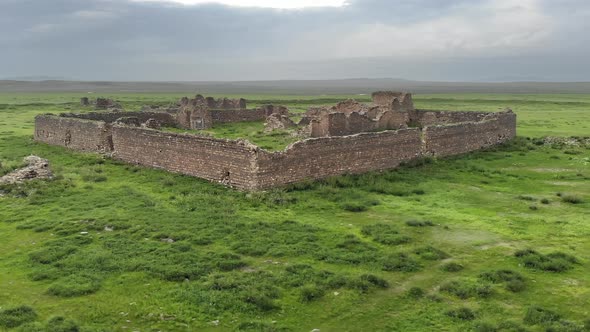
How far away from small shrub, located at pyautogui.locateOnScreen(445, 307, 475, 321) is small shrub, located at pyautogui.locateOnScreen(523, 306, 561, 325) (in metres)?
0.96

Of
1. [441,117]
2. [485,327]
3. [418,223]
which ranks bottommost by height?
[485,327]

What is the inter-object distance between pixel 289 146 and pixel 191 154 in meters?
4.42

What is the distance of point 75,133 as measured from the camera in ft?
96.9

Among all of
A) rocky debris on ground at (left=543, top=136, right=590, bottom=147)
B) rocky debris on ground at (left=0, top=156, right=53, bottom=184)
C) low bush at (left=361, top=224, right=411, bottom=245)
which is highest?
rocky debris on ground at (left=543, top=136, right=590, bottom=147)

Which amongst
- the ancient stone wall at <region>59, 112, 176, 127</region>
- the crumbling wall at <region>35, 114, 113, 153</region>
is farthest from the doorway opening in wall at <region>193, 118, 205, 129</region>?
the crumbling wall at <region>35, 114, 113, 153</region>

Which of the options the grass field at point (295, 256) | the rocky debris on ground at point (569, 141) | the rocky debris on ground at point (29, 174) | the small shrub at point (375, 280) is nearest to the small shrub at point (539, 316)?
the grass field at point (295, 256)

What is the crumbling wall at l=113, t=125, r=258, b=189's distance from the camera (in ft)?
63.0

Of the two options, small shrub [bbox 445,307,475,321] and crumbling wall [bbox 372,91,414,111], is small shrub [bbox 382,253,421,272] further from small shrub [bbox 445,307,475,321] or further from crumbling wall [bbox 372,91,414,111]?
crumbling wall [bbox 372,91,414,111]

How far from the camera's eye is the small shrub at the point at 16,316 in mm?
9344

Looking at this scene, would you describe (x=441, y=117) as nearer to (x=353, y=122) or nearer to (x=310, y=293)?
(x=353, y=122)

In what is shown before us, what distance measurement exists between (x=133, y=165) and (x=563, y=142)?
88.3 feet

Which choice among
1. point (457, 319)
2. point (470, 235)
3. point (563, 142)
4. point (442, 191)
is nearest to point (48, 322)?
point (457, 319)

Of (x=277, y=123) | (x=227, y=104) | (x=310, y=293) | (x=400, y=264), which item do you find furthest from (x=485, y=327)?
(x=227, y=104)

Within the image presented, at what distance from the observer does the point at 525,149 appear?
31453 mm
